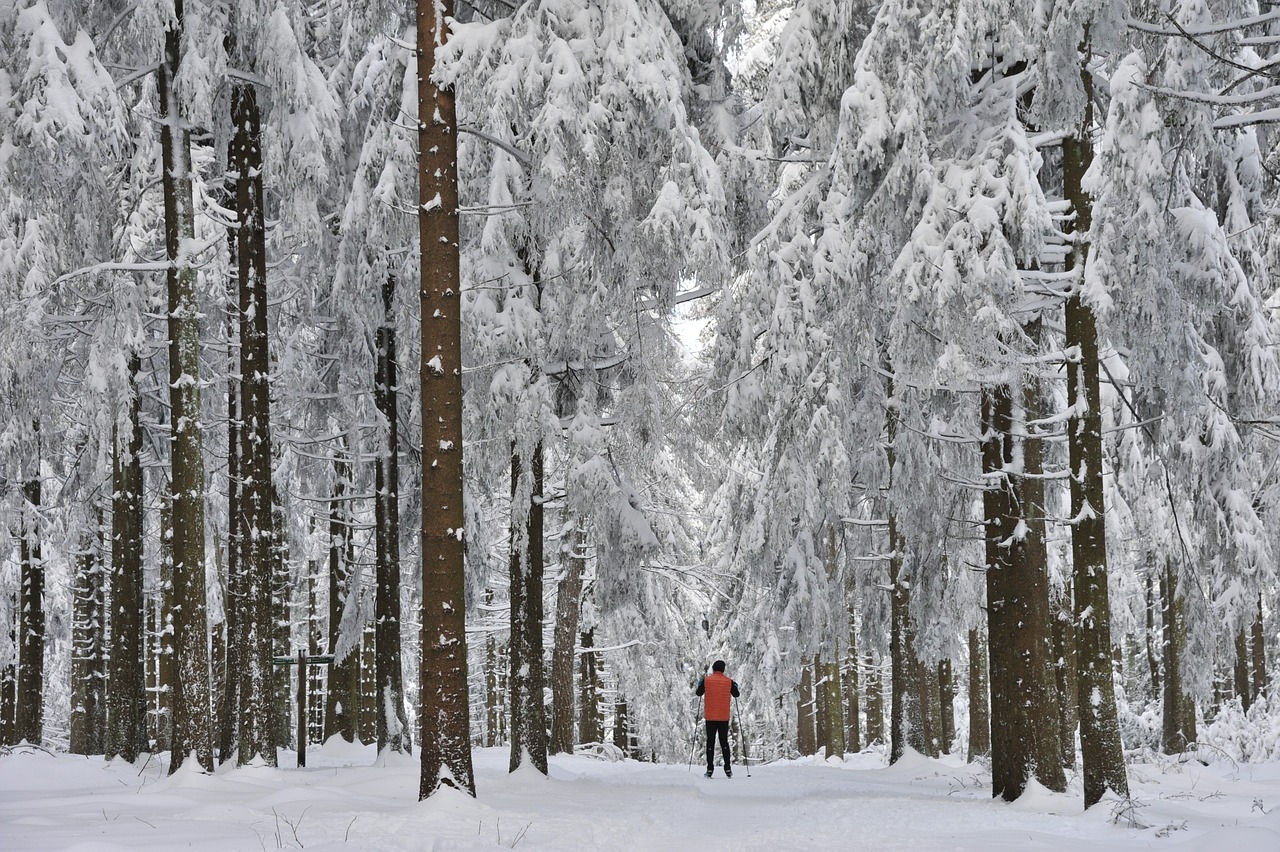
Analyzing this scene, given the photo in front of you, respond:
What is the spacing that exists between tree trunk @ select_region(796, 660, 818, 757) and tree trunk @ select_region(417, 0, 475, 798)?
23573mm

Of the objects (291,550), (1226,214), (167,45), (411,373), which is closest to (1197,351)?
(1226,214)

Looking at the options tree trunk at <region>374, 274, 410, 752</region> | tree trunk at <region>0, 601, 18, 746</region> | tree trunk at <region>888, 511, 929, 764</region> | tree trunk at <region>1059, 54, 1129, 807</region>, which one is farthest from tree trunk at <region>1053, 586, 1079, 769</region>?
tree trunk at <region>0, 601, 18, 746</region>

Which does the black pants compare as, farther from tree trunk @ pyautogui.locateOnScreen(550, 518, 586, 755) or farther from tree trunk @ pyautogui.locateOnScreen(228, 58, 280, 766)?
tree trunk @ pyautogui.locateOnScreen(228, 58, 280, 766)

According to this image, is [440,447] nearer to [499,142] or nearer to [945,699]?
[499,142]

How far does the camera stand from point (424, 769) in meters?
7.72

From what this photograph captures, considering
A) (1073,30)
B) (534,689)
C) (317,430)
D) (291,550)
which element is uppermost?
(1073,30)

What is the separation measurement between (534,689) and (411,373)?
4672 millimetres

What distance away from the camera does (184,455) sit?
397 inches

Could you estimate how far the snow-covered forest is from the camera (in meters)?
8.66

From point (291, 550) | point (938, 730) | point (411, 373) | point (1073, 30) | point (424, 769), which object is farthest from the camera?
point (938, 730)

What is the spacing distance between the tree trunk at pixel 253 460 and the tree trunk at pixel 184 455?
95 centimetres

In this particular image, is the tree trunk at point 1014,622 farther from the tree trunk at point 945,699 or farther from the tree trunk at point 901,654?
the tree trunk at point 945,699

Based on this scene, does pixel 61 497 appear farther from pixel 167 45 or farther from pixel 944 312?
pixel 944 312

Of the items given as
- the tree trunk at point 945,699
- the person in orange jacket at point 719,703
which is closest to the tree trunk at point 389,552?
the person in orange jacket at point 719,703
